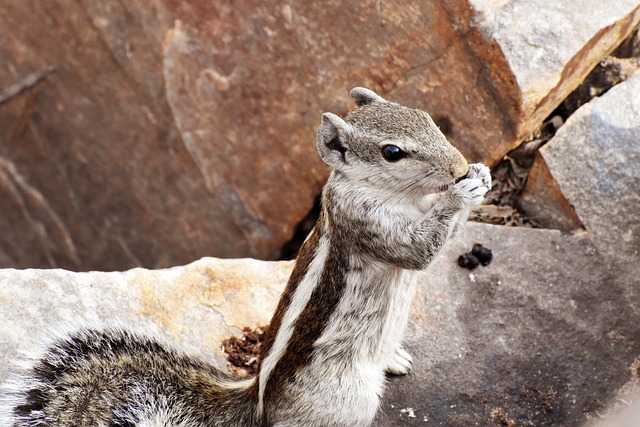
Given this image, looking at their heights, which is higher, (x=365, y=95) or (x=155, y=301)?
(x=365, y=95)

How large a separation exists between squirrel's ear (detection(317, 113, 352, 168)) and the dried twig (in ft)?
15.8

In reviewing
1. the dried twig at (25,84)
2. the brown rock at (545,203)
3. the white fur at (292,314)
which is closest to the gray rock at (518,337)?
the brown rock at (545,203)

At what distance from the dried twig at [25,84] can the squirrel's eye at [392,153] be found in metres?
5.10

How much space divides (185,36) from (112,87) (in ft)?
4.01

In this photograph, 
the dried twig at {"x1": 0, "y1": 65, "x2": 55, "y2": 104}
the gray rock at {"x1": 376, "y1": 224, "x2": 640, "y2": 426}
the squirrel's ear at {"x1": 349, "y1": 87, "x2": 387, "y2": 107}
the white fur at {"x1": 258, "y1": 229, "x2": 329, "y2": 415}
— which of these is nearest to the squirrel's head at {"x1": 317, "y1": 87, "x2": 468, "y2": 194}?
the squirrel's ear at {"x1": 349, "y1": 87, "x2": 387, "y2": 107}

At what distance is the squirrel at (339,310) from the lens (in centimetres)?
370

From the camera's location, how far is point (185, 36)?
6.56 meters

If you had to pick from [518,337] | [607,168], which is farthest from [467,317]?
[607,168]

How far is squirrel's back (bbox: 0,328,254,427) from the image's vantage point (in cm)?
351

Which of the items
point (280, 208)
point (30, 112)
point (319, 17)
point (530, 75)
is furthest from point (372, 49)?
point (30, 112)

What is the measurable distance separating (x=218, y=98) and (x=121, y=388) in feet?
11.3

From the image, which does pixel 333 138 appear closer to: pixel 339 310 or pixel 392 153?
pixel 392 153

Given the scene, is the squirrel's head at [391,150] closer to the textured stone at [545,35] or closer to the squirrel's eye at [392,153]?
the squirrel's eye at [392,153]

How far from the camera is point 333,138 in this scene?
3.83 m
